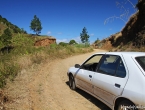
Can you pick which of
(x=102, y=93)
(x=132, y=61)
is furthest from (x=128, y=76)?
(x=102, y=93)

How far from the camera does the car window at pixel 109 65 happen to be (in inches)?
165

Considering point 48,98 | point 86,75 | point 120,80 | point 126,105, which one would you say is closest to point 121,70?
point 120,80

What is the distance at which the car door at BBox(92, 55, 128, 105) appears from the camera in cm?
377

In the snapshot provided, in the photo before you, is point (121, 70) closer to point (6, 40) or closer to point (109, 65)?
point (109, 65)

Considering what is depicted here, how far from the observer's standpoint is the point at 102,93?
14.4 ft

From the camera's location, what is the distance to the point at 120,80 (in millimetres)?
3754

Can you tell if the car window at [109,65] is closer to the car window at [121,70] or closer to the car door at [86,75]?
the car window at [121,70]

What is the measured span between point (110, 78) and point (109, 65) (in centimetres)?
45

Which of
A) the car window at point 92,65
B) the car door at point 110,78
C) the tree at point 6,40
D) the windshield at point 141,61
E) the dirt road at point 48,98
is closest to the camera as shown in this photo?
the windshield at point 141,61

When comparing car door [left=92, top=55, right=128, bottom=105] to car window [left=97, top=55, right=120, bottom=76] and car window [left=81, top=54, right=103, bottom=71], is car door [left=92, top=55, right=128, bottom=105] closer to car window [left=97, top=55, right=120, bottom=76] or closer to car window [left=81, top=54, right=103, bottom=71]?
car window [left=97, top=55, right=120, bottom=76]

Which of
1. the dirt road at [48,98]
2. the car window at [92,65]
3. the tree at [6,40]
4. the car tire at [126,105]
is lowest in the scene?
the dirt road at [48,98]

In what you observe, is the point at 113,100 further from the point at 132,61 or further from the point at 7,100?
the point at 7,100

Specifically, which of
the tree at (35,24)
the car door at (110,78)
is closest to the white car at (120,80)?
the car door at (110,78)

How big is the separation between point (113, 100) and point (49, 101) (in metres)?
2.30
